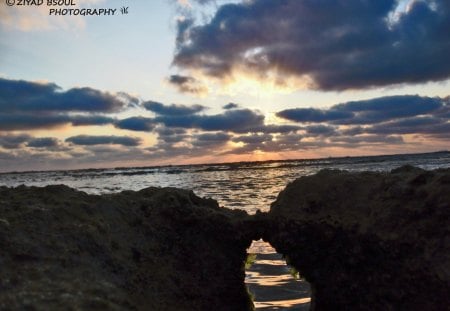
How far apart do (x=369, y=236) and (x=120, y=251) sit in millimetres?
2246

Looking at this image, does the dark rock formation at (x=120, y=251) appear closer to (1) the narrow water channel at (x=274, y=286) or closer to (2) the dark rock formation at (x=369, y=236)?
(2) the dark rock formation at (x=369, y=236)

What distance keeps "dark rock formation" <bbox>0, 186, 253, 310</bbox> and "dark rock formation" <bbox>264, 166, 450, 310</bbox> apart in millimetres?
624

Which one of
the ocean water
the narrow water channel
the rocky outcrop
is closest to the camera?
the rocky outcrop

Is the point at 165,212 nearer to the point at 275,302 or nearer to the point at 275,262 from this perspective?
the point at 275,302

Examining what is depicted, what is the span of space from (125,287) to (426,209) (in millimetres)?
2633

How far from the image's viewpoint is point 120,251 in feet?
12.3

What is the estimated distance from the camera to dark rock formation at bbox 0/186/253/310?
9.75 ft

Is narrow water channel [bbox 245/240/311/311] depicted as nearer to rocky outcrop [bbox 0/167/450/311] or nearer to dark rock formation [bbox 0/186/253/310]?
rocky outcrop [bbox 0/167/450/311]

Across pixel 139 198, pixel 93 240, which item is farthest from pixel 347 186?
pixel 93 240

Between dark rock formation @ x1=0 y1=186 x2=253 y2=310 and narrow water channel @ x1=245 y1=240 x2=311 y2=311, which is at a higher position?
dark rock formation @ x1=0 y1=186 x2=253 y2=310

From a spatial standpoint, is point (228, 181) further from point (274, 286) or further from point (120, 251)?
point (120, 251)

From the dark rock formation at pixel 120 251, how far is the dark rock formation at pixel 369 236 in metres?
0.62

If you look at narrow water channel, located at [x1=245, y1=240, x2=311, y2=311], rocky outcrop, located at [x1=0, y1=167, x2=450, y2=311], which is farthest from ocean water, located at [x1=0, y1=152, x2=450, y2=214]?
rocky outcrop, located at [x1=0, y1=167, x2=450, y2=311]

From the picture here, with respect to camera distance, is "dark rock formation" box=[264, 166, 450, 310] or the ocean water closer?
"dark rock formation" box=[264, 166, 450, 310]
